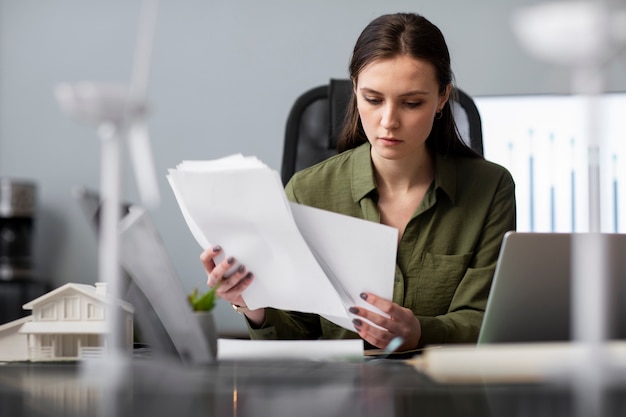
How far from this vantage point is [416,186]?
1.83 meters

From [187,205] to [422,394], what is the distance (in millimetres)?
585

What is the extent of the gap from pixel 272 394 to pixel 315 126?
136 centimetres

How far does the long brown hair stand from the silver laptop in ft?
2.46

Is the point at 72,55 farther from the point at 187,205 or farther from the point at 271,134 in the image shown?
the point at 187,205

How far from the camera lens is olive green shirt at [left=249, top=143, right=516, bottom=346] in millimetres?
1712

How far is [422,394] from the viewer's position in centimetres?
72

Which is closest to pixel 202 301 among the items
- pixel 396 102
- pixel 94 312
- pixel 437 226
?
pixel 94 312

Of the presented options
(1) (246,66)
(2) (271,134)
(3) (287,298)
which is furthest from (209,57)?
(3) (287,298)

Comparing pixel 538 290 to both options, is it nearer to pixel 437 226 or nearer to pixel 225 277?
pixel 225 277

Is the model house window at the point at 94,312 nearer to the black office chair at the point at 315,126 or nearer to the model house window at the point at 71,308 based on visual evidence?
the model house window at the point at 71,308

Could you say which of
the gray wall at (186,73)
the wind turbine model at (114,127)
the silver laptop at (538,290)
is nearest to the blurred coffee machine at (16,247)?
the gray wall at (186,73)

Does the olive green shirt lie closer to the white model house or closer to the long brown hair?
the long brown hair

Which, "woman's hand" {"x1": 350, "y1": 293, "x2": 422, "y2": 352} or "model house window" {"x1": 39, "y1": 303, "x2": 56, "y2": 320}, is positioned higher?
"model house window" {"x1": 39, "y1": 303, "x2": 56, "y2": 320}

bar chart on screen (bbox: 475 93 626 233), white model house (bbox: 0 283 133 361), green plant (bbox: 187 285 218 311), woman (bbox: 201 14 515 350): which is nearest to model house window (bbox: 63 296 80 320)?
white model house (bbox: 0 283 133 361)
